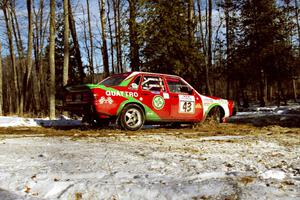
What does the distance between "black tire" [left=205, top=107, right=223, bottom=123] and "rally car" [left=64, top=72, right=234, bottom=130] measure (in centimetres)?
A: 38

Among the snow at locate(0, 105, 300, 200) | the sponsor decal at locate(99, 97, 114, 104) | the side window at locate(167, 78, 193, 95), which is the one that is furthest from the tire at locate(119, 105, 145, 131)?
the snow at locate(0, 105, 300, 200)

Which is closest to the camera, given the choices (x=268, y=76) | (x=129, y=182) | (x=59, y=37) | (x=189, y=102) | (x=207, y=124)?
(x=129, y=182)

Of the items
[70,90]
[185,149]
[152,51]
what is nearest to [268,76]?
[152,51]

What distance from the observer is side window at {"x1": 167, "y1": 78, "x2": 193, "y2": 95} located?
934 cm

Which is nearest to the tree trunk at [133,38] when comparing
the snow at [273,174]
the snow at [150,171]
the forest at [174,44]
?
the forest at [174,44]

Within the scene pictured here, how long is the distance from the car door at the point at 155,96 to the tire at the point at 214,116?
1.91 metres

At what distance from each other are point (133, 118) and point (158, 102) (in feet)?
2.85

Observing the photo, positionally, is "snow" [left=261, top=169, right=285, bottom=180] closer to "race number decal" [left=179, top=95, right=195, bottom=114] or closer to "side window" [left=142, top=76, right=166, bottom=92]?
"side window" [left=142, top=76, right=166, bottom=92]

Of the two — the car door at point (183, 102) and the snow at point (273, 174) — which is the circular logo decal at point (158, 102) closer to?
the car door at point (183, 102)

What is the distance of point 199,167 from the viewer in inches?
147

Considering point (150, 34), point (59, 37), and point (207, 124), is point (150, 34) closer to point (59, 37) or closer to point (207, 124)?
point (207, 124)

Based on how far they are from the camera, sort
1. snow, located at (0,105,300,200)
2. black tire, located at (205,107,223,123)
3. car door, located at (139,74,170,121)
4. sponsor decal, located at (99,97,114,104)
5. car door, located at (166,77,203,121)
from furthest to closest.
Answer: black tire, located at (205,107,223,123) < car door, located at (166,77,203,121) < car door, located at (139,74,170,121) < sponsor decal, located at (99,97,114,104) < snow, located at (0,105,300,200)

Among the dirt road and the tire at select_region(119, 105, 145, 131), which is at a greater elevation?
the tire at select_region(119, 105, 145, 131)

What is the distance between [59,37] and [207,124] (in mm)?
28861
